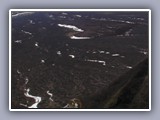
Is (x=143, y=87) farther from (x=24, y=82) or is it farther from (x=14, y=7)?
(x=14, y=7)

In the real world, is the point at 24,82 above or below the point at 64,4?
below

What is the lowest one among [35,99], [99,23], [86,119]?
[86,119]

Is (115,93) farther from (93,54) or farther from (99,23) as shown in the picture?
(99,23)

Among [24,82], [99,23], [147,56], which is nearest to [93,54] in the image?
[99,23]

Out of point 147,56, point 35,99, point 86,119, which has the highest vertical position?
point 147,56
